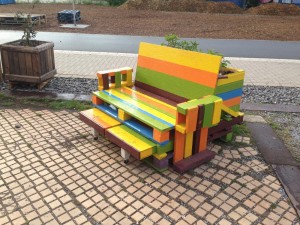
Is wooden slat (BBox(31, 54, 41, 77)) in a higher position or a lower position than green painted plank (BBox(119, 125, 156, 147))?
higher

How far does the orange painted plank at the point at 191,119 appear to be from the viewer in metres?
3.43

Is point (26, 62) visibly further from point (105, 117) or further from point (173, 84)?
point (173, 84)

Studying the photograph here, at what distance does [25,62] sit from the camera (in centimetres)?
612

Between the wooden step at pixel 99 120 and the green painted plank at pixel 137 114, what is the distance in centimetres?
22

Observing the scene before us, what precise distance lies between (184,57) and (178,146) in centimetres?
116

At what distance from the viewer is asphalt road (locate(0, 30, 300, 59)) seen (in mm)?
10688

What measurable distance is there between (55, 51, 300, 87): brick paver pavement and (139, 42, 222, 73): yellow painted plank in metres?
2.94

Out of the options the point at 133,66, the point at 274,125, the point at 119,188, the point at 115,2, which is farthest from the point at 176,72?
the point at 115,2

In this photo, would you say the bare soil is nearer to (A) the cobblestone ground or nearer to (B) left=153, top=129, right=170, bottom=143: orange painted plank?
(A) the cobblestone ground

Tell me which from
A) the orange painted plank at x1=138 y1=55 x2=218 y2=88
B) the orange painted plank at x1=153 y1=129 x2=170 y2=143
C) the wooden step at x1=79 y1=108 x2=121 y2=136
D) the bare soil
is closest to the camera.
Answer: the orange painted plank at x1=153 y1=129 x2=170 y2=143

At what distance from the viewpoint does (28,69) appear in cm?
616

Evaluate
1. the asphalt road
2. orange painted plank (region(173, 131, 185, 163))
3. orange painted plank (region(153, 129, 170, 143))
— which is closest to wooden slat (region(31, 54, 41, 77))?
orange painted plank (region(153, 129, 170, 143))

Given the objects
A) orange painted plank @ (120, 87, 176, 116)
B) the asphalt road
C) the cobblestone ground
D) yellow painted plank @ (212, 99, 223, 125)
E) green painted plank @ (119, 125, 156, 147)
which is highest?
yellow painted plank @ (212, 99, 223, 125)

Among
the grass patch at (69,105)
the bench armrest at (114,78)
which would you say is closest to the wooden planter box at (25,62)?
the grass patch at (69,105)
